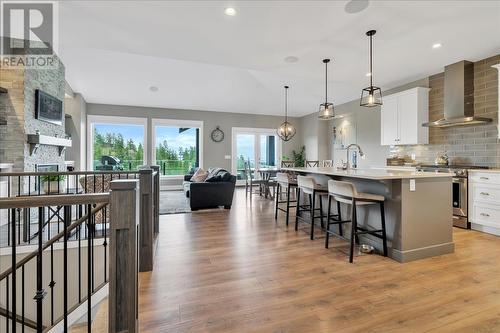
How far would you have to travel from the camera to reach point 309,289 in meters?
2.24

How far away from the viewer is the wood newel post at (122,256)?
3.96ft

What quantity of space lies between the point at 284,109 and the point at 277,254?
22.5 feet

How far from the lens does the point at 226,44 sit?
375 cm

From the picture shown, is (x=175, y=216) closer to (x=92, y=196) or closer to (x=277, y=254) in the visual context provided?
(x=277, y=254)

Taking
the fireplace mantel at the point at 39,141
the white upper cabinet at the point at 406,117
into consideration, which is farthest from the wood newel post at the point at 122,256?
the white upper cabinet at the point at 406,117

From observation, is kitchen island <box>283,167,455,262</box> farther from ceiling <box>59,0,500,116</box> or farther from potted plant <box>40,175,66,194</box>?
potted plant <box>40,175,66,194</box>

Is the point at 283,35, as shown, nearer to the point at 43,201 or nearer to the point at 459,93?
the point at 43,201

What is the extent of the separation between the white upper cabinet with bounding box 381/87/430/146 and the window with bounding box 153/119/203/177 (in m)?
5.66

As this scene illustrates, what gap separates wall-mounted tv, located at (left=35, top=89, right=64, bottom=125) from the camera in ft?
14.9

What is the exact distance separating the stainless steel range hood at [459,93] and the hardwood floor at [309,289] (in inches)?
84.8

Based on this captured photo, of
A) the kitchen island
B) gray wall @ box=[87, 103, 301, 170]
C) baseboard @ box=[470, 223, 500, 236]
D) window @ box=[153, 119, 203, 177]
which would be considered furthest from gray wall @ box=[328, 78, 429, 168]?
window @ box=[153, 119, 203, 177]

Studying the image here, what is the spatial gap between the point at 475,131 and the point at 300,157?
18.3 feet

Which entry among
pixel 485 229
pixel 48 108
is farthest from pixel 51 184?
pixel 485 229

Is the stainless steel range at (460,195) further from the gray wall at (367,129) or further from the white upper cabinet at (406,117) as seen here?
the gray wall at (367,129)
